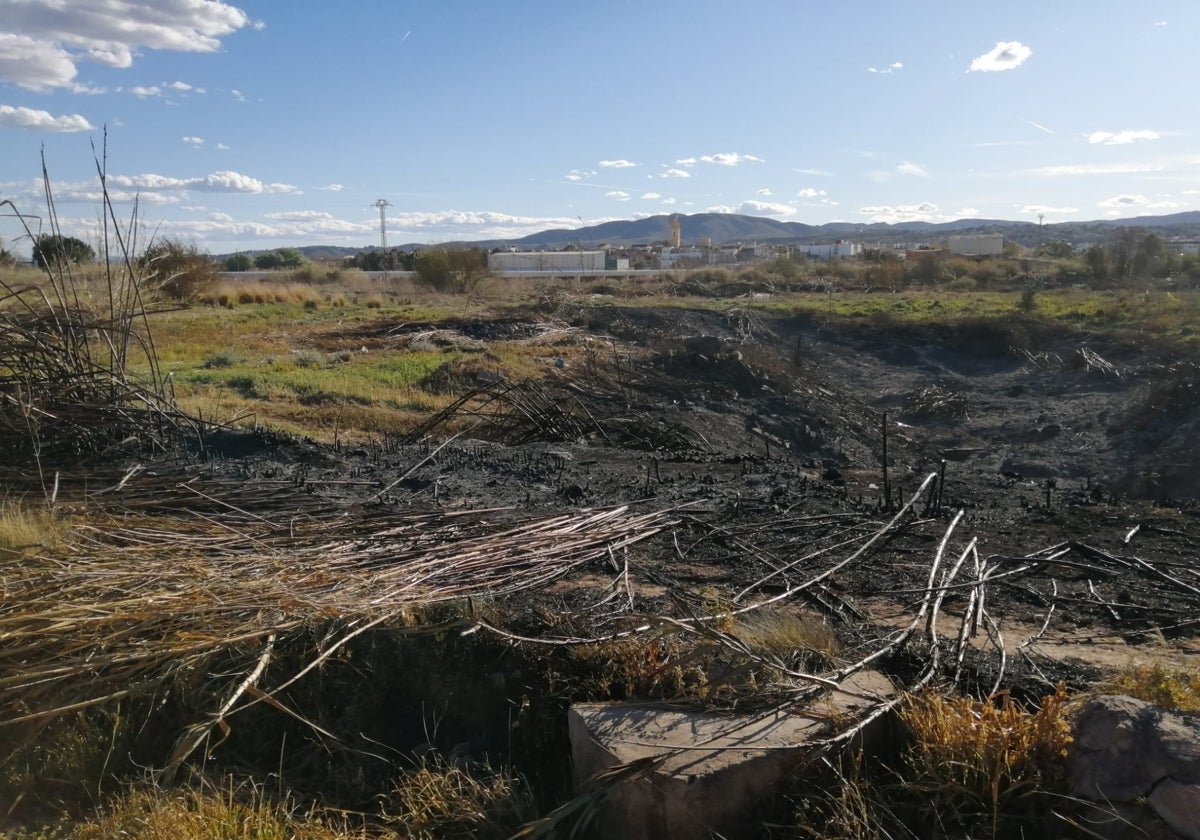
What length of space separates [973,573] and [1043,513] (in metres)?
2.27

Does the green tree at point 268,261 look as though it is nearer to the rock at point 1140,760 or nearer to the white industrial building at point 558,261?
the white industrial building at point 558,261

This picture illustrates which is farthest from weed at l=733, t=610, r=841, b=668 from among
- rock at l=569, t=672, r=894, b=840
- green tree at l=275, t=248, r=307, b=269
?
A: green tree at l=275, t=248, r=307, b=269

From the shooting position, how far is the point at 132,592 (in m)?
5.12

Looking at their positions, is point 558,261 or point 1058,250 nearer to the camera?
point 1058,250

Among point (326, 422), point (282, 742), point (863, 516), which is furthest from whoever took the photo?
point (326, 422)

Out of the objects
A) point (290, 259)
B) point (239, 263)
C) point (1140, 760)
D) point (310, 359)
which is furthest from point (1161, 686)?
point (239, 263)

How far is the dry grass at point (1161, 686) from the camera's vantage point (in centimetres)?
413

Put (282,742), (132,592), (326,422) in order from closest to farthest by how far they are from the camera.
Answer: (282,742) → (132,592) → (326,422)

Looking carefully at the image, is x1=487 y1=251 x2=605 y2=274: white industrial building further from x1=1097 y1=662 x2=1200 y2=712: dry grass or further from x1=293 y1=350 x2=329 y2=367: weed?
x1=1097 y1=662 x2=1200 y2=712: dry grass

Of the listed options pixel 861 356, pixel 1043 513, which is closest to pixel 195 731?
pixel 1043 513

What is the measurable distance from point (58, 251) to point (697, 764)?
313 inches

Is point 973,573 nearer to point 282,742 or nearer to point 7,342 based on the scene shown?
point 282,742

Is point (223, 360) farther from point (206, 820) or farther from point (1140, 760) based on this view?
point (1140, 760)

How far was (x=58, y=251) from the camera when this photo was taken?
9.14 meters
